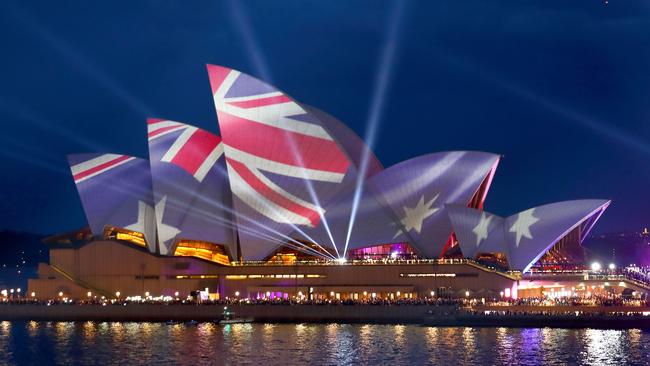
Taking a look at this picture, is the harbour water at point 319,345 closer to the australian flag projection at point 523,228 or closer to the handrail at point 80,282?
the australian flag projection at point 523,228

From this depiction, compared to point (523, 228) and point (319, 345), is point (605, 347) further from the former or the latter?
point (523, 228)

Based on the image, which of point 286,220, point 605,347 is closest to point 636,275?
point 605,347

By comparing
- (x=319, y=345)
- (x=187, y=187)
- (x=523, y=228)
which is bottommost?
(x=319, y=345)

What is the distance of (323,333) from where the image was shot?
58.8m

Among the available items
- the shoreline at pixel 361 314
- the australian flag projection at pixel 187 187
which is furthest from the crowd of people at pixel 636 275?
the australian flag projection at pixel 187 187

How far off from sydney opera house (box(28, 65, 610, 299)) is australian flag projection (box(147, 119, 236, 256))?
0.08 m

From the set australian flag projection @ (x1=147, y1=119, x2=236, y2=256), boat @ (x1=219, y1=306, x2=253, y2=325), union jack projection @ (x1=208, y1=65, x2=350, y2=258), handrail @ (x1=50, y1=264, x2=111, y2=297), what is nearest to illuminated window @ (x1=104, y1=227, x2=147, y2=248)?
australian flag projection @ (x1=147, y1=119, x2=236, y2=256)

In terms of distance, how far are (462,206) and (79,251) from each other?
108 feet

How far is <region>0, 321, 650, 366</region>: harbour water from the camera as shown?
46562 millimetres

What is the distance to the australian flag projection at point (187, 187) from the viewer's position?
250ft

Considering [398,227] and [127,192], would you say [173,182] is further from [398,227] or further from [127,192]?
[398,227]

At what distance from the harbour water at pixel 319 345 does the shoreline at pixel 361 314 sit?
2.14 m

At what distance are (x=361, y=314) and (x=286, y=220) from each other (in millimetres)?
12635

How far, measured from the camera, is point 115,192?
77938 millimetres
